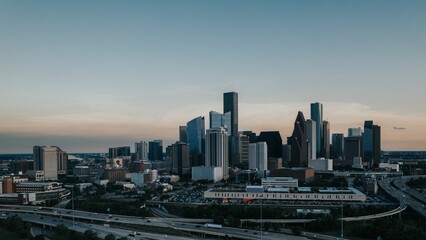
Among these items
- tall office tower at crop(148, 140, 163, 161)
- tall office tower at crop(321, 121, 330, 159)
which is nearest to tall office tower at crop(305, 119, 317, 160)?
tall office tower at crop(321, 121, 330, 159)

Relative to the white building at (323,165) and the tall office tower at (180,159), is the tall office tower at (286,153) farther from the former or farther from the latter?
the tall office tower at (180,159)

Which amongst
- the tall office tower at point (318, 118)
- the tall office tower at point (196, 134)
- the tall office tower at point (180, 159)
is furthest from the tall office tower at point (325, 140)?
the tall office tower at point (180, 159)

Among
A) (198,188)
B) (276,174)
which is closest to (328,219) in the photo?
(198,188)

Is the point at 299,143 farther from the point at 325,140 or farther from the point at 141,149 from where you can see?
the point at 141,149

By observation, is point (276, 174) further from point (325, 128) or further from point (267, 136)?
point (325, 128)

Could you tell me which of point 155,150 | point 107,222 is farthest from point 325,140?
point 107,222
